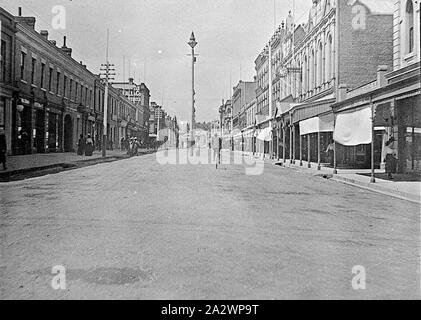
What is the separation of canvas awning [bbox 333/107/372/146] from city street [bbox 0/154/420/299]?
23.0 ft

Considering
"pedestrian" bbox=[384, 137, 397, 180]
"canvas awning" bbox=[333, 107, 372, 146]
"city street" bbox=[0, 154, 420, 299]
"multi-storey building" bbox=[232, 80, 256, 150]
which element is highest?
"multi-storey building" bbox=[232, 80, 256, 150]

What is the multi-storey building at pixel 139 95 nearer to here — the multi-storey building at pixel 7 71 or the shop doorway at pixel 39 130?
the shop doorway at pixel 39 130

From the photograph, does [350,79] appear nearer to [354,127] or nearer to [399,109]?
[399,109]

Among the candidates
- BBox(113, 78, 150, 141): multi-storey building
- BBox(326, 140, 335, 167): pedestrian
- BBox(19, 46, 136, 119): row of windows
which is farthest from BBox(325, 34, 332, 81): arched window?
BBox(113, 78, 150, 141): multi-storey building

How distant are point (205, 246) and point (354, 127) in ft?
45.9

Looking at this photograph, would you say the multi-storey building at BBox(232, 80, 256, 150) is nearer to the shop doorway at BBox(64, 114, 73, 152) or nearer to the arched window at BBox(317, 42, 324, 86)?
the shop doorway at BBox(64, 114, 73, 152)

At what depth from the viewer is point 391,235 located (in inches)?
274

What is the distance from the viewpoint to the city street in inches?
166

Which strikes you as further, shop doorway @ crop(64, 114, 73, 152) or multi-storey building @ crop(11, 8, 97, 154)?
shop doorway @ crop(64, 114, 73, 152)

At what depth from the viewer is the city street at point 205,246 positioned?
421 centimetres

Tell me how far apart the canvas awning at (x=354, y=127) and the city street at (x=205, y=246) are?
276 inches

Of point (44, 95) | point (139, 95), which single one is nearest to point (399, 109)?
point (44, 95)

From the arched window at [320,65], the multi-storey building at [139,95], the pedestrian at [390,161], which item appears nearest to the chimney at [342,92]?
the arched window at [320,65]
